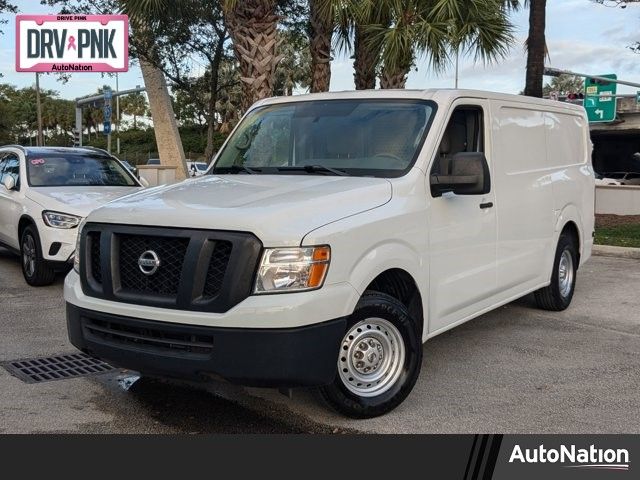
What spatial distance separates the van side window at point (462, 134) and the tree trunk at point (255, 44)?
6900mm

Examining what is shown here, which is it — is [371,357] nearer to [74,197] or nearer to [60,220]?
[60,220]

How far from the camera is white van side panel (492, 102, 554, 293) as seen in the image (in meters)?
5.63

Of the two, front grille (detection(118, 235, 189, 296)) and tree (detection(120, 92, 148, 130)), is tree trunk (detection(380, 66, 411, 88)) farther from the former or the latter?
tree (detection(120, 92, 148, 130))

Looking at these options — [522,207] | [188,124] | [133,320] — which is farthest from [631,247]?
[188,124]

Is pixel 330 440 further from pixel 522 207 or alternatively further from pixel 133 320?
pixel 522 207

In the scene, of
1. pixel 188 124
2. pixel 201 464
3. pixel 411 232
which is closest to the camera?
pixel 201 464

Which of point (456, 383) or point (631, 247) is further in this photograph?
point (631, 247)

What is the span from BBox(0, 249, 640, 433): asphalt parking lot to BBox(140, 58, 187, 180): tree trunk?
52.5 ft

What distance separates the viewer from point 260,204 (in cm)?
397

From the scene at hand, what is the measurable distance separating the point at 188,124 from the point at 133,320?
72957mm

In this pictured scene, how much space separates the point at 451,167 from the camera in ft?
15.6

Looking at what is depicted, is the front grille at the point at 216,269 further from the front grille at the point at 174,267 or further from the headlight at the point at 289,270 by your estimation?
the headlight at the point at 289,270

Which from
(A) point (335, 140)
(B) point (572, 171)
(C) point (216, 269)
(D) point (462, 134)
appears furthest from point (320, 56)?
(C) point (216, 269)

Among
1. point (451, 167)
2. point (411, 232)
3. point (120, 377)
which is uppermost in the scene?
point (451, 167)
